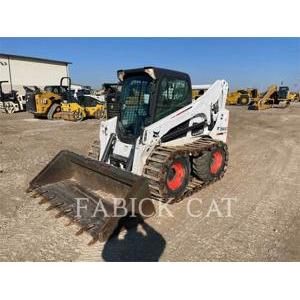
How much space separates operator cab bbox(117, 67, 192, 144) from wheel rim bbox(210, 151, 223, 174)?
1324 mm

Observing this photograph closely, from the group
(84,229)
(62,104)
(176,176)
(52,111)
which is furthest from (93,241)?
(52,111)

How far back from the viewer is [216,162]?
636 centimetres

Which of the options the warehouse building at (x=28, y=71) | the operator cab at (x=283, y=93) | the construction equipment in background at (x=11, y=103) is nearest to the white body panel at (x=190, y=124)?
the construction equipment in background at (x=11, y=103)

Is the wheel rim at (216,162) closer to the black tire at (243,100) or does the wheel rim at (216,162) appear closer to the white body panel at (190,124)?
the white body panel at (190,124)

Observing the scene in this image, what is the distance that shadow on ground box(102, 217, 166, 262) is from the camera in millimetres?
3594

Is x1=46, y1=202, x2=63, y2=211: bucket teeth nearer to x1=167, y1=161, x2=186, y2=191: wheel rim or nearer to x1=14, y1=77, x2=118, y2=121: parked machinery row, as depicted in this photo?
x1=167, y1=161, x2=186, y2=191: wheel rim

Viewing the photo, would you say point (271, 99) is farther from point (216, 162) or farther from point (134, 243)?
point (134, 243)

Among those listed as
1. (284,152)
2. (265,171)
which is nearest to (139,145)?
(265,171)

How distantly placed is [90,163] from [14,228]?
153 centimetres

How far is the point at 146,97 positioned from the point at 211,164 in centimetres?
198

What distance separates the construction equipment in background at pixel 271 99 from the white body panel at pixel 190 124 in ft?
66.0

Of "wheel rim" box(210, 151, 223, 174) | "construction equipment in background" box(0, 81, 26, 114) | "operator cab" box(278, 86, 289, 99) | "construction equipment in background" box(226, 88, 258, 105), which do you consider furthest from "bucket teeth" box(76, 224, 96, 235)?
"operator cab" box(278, 86, 289, 99)

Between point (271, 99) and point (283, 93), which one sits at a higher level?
point (283, 93)
